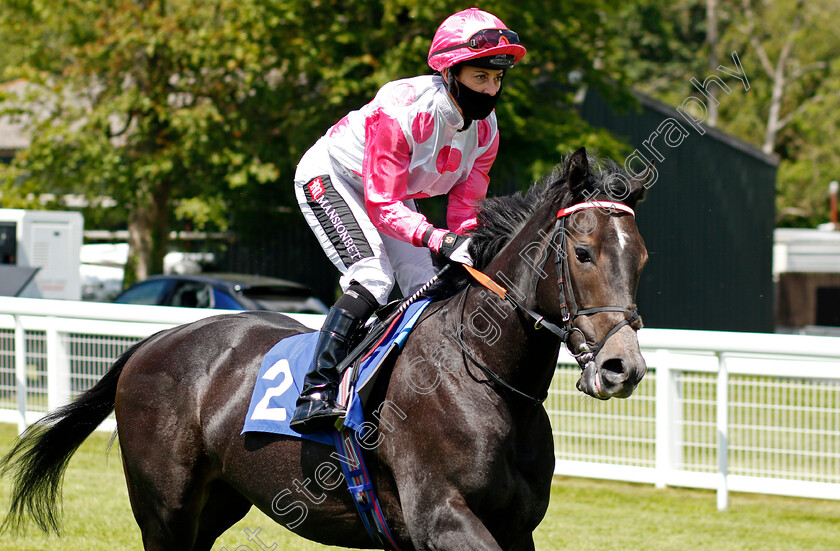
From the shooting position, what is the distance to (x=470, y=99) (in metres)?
3.01

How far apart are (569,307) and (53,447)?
2535 millimetres

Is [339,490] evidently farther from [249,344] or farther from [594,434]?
[594,434]

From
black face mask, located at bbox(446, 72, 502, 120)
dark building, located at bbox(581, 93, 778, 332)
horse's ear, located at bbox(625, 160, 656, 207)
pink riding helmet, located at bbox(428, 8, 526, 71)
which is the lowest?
dark building, located at bbox(581, 93, 778, 332)

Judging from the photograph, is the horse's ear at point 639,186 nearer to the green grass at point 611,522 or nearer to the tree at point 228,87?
the green grass at point 611,522

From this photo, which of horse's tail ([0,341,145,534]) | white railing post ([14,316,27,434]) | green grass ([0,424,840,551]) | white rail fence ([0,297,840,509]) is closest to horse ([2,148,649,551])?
horse's tail ([0,341,145,534])

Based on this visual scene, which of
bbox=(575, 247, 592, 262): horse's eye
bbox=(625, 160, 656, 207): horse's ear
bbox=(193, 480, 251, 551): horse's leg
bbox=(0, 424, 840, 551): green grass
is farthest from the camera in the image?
bbox=(0, 424, 840, 551): green grass

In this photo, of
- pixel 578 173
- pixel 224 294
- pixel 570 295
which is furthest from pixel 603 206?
pixel 224 294

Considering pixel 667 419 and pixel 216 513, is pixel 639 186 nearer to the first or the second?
pixel 216 513

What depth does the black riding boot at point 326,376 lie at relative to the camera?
3.00 m

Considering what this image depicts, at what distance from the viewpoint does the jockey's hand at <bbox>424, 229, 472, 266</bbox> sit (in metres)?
2.91

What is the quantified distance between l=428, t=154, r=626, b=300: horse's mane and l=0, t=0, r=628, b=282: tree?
8.68 meters

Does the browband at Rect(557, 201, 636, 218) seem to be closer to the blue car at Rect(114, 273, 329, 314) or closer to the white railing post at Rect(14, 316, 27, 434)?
the white railing post at Rect(14, 316, 27, 434)

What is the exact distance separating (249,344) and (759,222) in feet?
67.7

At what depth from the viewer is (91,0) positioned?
14.2 metres
